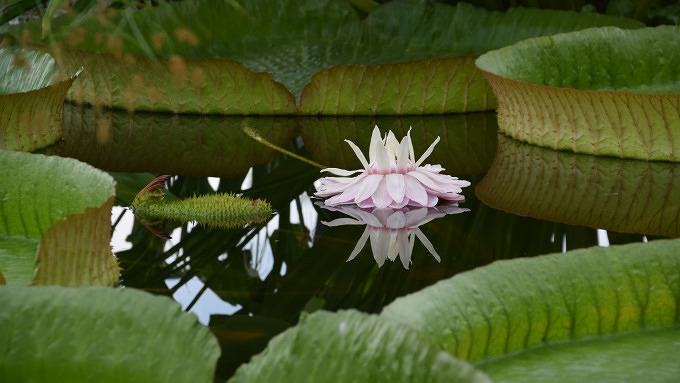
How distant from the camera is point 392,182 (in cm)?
139

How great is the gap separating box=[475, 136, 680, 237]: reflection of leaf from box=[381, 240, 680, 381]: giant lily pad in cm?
46

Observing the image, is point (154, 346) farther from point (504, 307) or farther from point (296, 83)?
point (296, 83)

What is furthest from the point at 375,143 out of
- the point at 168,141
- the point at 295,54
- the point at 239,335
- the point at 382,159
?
the point at 295,54

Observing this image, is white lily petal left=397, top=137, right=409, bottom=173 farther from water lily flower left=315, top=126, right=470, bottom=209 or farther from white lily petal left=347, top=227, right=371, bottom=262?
white lily petal left=347, top=227, right=371, bottom=262

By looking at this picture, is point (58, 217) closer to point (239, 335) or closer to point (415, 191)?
point (239, 335)

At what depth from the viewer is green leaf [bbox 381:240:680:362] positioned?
0.73 m

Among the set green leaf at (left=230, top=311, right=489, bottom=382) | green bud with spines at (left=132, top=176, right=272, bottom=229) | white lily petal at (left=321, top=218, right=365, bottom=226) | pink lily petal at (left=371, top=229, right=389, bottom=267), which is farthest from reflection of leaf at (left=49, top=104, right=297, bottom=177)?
green leaf at (left=230, top=311, right=489, bottom=382)

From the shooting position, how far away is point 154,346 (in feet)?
2.03

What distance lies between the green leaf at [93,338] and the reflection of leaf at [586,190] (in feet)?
2.84

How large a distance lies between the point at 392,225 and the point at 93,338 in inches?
29.1

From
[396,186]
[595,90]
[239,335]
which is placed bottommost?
[239,335]

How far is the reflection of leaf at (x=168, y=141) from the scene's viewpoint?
5.71 feet

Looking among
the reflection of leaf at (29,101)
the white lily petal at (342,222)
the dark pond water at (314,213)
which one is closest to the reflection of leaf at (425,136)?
the dark pond water at (314,213)

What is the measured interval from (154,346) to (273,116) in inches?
64.3
